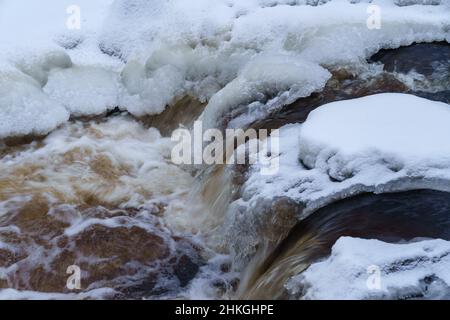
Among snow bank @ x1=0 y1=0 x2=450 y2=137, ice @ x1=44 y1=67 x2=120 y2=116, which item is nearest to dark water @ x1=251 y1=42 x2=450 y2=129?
snow bank @ x1=0 y1=0 x2=450 y2=137

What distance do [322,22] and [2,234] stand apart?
335 centimetres

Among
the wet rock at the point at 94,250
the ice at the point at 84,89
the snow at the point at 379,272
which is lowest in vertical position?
the snow at the point at 379,272

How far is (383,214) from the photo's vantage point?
3.04 metres

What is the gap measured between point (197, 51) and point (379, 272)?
3.60m

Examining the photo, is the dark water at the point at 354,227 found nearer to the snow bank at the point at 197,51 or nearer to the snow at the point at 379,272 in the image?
the snow at the point at 379,272

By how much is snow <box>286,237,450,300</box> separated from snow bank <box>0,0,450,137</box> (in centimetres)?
233

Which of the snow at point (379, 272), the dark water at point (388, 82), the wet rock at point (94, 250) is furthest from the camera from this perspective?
the dark water at point (388, 82)

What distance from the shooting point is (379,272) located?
2447 mm

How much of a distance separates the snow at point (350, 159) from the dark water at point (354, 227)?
0.08 meters

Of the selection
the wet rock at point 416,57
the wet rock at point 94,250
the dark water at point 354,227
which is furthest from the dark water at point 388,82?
the dark water at point 354,227

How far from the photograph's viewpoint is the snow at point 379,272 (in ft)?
7.77
